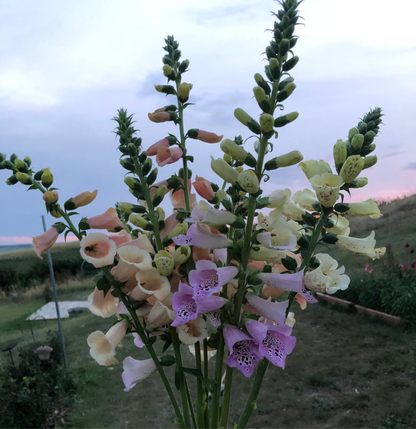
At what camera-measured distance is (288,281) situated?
58cm

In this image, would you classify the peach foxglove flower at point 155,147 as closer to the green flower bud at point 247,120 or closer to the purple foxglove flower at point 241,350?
the green flower bud at point 247,120

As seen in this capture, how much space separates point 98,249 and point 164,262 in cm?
12

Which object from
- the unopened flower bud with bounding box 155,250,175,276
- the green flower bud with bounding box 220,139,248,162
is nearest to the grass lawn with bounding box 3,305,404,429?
the unopened flower bud with bounding box 155,250,175,276

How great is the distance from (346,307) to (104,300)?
4.25 m

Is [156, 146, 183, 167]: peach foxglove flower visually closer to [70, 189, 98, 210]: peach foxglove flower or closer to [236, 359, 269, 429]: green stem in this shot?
[70, 189, 98, 210]: peach foxglove flower

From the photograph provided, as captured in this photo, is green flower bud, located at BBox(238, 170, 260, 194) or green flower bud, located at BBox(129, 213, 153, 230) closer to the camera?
green flower bud, located at BBox(238, 170, 260, 194)

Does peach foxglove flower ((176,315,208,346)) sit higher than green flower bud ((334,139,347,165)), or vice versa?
green flower bud ((334,139,347,165))


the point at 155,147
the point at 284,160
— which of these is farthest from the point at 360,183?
the point at 155,147

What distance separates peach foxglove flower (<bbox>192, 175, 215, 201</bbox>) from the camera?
657 mm

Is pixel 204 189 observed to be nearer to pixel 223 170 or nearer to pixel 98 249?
pixel 223 170

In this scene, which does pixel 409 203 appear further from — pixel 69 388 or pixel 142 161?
pixel 142 161

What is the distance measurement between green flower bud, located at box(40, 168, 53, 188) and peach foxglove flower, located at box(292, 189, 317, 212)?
1.37 feet

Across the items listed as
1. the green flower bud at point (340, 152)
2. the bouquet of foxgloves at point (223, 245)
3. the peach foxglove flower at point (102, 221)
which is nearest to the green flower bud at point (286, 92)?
the bouquet of foxgloves at point (223, 245)

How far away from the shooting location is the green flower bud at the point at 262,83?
0.58 m
